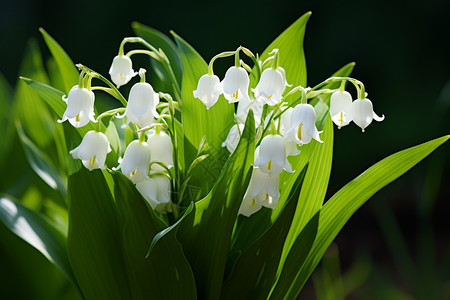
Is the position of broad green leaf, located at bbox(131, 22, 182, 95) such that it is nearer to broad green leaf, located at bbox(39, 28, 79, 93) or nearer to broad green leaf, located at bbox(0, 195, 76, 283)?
broad green leaf, located at bbox(39, 28, 79, 93)

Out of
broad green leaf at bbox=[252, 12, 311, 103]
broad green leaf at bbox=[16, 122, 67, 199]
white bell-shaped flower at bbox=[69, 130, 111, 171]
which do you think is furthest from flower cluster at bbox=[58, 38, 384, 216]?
broad green leaf at bbox=[16, 122, 67, 199]

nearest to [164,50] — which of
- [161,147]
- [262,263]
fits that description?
[161,147]

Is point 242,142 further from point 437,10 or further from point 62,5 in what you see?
point 62,5

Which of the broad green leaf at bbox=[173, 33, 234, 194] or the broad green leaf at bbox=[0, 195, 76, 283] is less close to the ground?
the broad green leaf at bbox=[173, 33, 234, 194]

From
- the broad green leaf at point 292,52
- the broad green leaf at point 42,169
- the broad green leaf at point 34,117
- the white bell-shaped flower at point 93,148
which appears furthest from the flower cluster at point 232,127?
the broad green leaf at point 34,117

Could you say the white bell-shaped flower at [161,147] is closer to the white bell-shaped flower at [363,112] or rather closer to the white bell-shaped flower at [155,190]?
the white bell-shaped flower at [155,190]

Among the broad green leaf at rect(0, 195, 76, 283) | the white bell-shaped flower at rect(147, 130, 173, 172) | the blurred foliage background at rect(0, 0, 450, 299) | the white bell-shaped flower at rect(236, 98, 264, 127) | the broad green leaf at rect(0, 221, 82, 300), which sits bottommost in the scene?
the broad green leaf at rect(0, 221, 82, 300)
